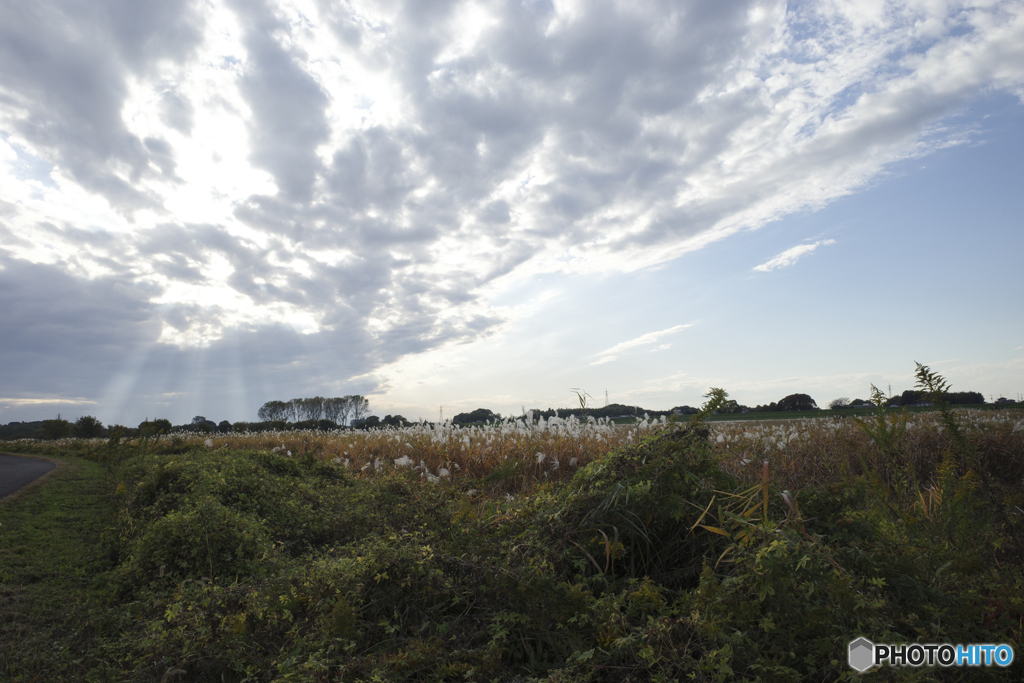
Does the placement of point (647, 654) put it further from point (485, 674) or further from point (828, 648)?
point (485, 674)

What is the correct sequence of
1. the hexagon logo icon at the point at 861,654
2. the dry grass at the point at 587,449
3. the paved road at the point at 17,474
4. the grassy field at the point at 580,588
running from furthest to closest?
the paved road at the point at 17,474, the dry grass at the point at 587,449, the grassy field at the point at 580,588, the hexagon logo icon at the point at 861,654

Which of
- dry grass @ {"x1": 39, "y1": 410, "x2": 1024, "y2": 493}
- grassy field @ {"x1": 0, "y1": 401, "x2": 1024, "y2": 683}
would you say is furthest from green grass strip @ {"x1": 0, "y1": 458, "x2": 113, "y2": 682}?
dry grass @ {"x1": 39, "y1": 410, "x2": 1024, "y2": 493}

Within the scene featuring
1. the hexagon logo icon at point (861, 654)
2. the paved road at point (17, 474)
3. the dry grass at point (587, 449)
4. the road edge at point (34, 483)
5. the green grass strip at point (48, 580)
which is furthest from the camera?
the paved road at point (17, 474)

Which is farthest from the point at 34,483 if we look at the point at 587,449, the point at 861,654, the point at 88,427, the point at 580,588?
the point at 88,427

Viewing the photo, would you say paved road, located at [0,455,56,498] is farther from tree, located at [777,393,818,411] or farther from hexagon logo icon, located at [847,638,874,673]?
tree, located at [777,393,818,411]

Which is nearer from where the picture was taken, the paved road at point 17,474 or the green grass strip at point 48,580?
the green grass strip at point 48,580

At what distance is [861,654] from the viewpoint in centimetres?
176

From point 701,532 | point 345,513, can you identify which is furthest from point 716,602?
point 345,513

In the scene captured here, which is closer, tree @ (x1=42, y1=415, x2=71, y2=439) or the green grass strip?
the green grass strip

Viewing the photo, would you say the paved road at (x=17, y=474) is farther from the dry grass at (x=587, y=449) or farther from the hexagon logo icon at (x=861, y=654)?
the hexagon logo icon at (x=861, y=654)

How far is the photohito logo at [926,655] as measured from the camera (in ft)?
5.72

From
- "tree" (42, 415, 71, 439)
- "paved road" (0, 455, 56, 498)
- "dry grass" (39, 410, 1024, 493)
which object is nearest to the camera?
"dry grass" (39, 410, 1024, 493)

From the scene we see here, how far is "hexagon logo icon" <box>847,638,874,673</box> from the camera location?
1.72 metres

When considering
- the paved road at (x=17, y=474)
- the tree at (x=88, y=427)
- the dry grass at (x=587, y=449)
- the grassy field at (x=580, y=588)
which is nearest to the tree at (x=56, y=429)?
the tree at (x=88, y=427)
